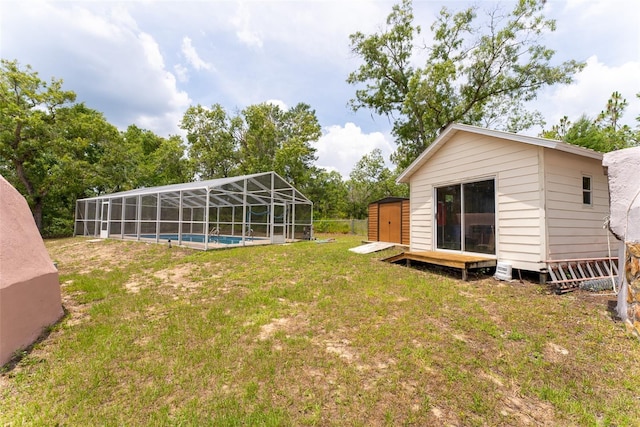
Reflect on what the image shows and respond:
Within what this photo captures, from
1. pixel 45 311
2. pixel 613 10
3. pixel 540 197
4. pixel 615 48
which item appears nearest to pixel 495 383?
pixel 540 197

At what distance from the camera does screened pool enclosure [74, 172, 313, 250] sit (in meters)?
12.3

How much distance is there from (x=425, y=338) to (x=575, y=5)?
1062 cm

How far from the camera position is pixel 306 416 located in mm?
1942

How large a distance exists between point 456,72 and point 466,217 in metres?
12.0

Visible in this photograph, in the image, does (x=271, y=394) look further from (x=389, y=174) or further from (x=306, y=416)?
(x=389, y=174)

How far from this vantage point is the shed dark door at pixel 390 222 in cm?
1058

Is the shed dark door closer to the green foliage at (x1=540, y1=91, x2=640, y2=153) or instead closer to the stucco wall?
the stucco wall

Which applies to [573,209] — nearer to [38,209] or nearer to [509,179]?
[509,179]

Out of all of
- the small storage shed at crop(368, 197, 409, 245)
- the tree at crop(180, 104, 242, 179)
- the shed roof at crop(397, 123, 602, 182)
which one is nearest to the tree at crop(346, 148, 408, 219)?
the tree at crop(180, 104, 242, 179)

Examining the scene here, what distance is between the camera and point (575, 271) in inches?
211

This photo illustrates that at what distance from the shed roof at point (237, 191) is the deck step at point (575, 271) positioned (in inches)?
371

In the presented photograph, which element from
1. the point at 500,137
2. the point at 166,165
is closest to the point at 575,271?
the point at 500,137

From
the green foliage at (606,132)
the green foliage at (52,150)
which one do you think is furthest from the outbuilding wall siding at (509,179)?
the green foliage at (52,150)

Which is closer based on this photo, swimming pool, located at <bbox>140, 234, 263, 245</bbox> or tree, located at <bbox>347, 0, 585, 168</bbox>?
swimming pool, located at <bbox>140, 234, 263, 245</bbox>
